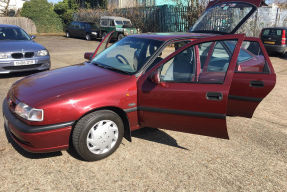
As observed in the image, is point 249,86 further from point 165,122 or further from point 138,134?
point 138,134

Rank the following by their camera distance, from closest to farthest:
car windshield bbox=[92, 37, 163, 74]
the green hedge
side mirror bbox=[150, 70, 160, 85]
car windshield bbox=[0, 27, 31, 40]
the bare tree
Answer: side mirror bbox=[150, 70, 160, 85], car windshield bbox=[92, 37, 163, 74], car windshield bbox=[0, 27, 31, 40], the green hedge, the bare tree

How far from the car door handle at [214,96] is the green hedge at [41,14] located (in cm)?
2940

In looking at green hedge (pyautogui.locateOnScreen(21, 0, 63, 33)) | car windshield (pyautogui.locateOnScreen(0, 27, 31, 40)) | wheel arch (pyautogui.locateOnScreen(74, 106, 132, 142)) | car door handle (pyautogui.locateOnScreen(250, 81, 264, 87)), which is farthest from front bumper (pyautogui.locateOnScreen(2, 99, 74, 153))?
green hedge (pyautogui.locateOnScreen(21, 0, 63, 33))

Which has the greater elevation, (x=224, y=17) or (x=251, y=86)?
(x=224, y=17)

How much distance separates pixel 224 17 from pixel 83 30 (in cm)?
1733

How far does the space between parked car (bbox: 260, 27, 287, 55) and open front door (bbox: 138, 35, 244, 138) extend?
944 centimetres

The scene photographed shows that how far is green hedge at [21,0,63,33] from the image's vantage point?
27.4 meters

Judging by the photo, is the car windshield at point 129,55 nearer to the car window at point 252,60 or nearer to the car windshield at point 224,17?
the car window at point 252,60

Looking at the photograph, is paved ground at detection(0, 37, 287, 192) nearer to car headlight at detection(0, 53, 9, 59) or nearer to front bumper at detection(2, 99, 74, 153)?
front bumper at detection(2, 99, 74, 153)

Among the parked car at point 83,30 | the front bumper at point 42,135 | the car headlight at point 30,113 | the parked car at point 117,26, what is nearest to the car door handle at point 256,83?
the front bumper at point 42,135

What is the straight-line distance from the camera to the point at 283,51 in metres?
10.8

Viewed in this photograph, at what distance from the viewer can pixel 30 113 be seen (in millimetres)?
2506

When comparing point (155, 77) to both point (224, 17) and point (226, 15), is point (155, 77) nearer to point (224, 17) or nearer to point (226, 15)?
point (226, 15)

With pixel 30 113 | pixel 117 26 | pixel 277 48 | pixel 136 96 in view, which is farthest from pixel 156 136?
pixel 117 26
